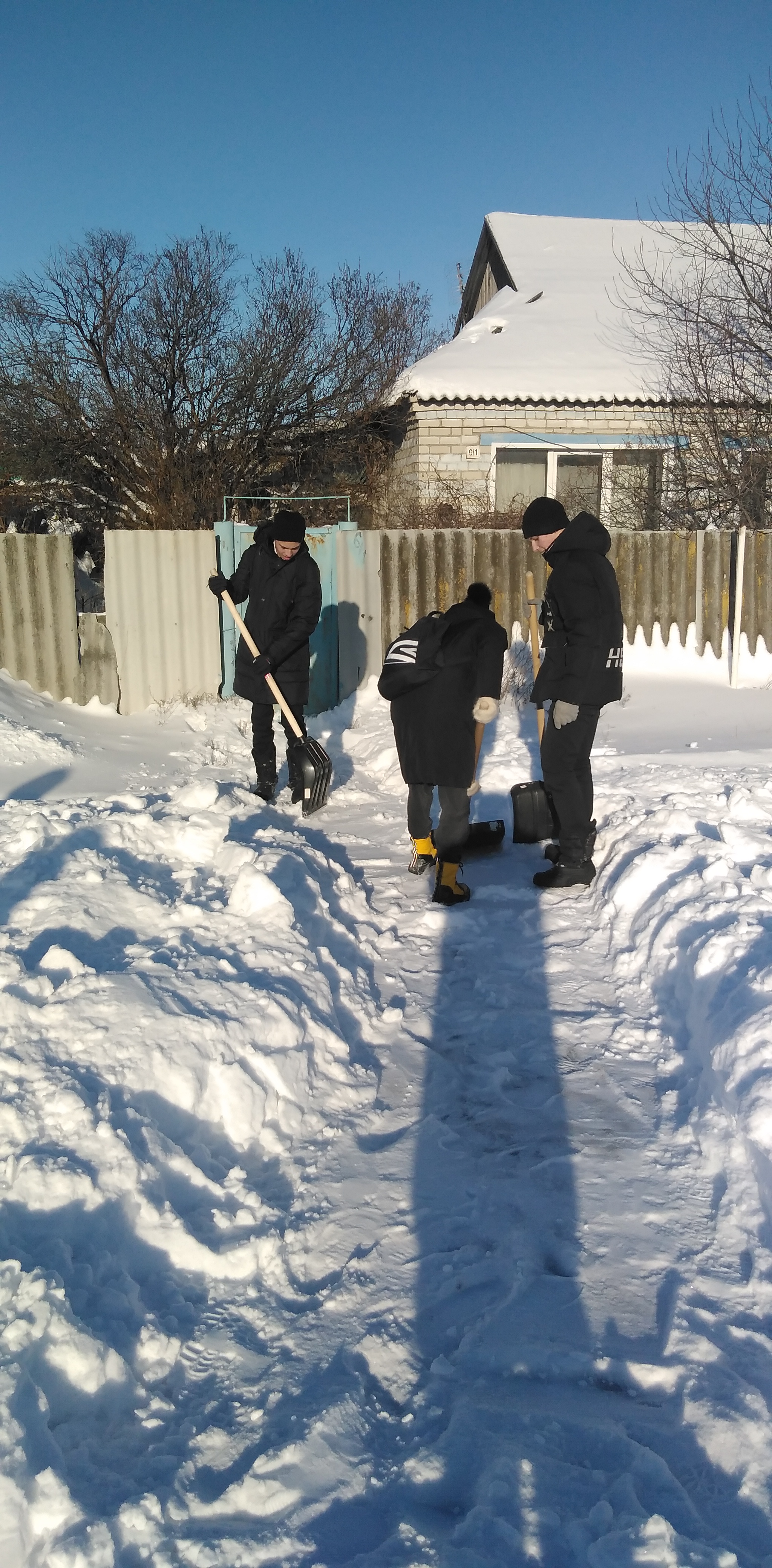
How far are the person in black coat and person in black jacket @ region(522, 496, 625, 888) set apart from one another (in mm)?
310

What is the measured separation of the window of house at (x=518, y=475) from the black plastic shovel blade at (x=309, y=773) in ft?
33.2

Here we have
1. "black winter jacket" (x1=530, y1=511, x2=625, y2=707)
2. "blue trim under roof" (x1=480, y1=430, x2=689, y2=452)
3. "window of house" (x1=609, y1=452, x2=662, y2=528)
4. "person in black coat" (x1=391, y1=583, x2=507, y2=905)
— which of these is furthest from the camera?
"blue trim under roof" (x1=480, y1=430, x2=689, y2=452)

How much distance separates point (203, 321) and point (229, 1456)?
55.7 ft

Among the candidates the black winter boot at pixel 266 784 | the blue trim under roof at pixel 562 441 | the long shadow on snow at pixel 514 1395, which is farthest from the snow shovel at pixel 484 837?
the blue trim under roof at pixel 562 441

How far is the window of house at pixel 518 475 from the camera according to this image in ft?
52.1

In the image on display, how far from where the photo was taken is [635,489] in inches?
515

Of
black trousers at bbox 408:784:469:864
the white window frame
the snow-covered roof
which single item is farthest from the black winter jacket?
the snow-covered roof

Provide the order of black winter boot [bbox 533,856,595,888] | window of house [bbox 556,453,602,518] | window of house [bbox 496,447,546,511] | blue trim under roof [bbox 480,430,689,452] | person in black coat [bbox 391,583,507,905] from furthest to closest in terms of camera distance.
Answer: window of house [bbox 496,447,546,511] < window of house [bbox 556,453,602,518] < blue trim under roof [bbox 480,430,689,452] < black winter boot [bbox 533,856,595,888] < person in black coat [bbox 391,583,507,905]

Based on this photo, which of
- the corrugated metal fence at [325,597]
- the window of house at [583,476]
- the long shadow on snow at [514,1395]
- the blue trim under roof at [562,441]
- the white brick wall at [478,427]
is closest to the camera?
the long shadow on snow at [514,1395]

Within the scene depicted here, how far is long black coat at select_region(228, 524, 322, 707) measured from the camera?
662 centimetres

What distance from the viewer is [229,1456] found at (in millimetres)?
2148

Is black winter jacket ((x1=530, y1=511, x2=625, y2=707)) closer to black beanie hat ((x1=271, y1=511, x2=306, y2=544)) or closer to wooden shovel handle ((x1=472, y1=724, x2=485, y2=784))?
wooden shovel handle ((x1=472, y1=724, x2=485, y2=784))

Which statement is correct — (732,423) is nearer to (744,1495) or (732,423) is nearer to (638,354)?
(638,354)

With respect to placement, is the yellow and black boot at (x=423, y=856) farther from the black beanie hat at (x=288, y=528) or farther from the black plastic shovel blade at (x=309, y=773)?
the black beanie hat at (x=288, y=528)
